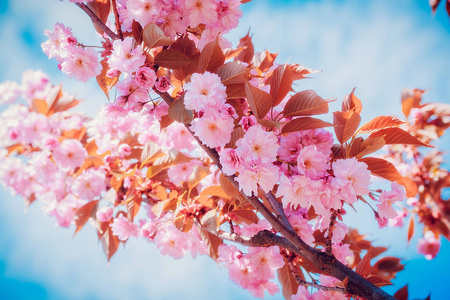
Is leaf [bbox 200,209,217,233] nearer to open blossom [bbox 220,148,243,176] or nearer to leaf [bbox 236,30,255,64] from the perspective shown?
open blossom [bbox 220,148,243,176]

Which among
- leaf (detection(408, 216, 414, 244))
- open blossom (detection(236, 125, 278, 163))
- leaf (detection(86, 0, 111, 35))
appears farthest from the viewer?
leaf (detection(408, 216, 414, 244))

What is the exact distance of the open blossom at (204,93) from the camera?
67cm

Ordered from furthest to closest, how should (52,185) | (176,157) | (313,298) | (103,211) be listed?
(52,185)
(103,211)
(176,157)
(313,298)

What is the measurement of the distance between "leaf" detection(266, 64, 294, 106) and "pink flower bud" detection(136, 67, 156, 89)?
27cm

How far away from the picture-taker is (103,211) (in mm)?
1251

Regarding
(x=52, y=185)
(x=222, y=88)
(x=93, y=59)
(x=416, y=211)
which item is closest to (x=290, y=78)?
(x=222, y=88)

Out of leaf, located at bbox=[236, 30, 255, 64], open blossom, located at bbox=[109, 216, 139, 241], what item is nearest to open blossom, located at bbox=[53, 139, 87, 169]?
open blossom, located at bbox=[109, 216, 139, 241]

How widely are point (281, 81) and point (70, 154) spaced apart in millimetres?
1182

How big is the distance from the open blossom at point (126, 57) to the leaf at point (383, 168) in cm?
56

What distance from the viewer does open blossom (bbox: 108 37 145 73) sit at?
704 mm

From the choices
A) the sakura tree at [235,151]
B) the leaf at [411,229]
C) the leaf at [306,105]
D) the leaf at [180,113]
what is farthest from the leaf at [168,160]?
the leaf at [411,229]

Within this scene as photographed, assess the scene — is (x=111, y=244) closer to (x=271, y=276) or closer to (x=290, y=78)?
(x=271, y=276)

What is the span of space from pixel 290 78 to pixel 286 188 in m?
0.25

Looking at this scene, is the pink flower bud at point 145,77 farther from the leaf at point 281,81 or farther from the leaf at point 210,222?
the leaf at point 210,222
